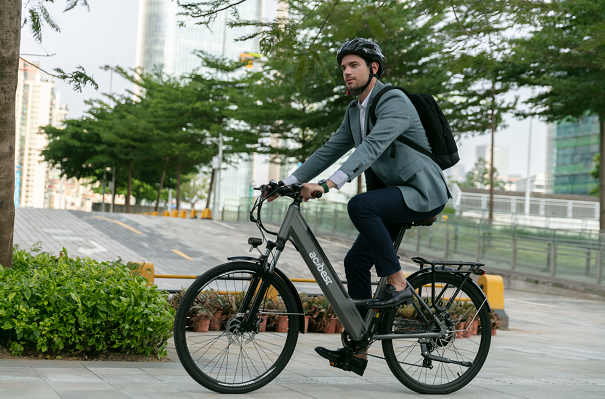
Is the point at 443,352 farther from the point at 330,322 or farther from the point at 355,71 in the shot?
the point at 330,322

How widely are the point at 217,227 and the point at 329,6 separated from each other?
19.0 m

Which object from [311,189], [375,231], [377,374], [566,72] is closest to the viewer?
[311,189]

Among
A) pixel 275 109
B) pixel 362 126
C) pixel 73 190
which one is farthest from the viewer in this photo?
pixel 73 190

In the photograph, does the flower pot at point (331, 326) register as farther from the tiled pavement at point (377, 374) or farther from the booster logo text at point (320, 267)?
the booster logo text at point (320, 267)

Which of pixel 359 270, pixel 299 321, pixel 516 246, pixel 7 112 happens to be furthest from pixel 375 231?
pixel 516 246

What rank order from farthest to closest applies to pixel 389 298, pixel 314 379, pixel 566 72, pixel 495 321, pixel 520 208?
1. pixel 520 208
2. pixel 566 72
3. pixel 495 321
4. pixel 314 379
5. pixel 389 298

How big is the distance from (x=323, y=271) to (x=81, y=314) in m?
1.65

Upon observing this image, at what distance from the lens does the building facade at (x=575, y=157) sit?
246ft

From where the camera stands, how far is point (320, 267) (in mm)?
3564

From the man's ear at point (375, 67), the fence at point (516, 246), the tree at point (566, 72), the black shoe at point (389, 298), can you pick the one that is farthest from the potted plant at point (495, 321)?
the fence at point (516, 246)

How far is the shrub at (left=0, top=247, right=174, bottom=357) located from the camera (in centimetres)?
406

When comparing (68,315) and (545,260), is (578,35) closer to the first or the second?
(545,260)

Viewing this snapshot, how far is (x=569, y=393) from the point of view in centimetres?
404

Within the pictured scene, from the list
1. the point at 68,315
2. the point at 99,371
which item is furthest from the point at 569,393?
the point at 68,315
